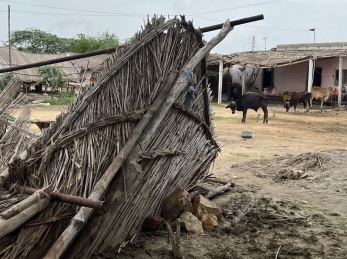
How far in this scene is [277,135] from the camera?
45.9ft

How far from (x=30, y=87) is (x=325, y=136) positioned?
85.0 ft

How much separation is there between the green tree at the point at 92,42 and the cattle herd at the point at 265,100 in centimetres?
2591

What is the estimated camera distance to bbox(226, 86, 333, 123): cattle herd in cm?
1731

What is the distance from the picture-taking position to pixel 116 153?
411cm

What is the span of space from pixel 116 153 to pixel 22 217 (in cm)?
122

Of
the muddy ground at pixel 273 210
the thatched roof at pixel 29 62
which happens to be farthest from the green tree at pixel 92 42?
the muddy ground at pixel 273 210

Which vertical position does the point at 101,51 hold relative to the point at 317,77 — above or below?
below

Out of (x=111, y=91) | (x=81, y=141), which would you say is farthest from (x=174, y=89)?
(x=81, y=141)

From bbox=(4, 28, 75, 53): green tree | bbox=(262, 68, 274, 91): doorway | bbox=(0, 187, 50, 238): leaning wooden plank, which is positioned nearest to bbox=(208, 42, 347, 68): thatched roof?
bbox=(262, 68, 274, 91): doorway

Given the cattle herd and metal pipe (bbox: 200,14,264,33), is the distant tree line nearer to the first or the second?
the cattle herd

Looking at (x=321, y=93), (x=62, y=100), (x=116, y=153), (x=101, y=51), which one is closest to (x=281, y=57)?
(x=321, y=93)

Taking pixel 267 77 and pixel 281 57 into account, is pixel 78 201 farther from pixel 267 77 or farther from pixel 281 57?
pixel 267 77

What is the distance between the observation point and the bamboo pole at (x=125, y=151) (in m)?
3.27

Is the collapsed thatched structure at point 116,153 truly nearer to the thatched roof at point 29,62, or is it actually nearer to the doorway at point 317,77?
the doorway at point 317,77
